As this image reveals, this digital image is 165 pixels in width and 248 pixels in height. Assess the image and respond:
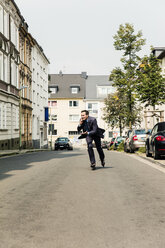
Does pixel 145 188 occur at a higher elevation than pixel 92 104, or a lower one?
lower

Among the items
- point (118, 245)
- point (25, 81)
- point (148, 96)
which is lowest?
point (118, 245)

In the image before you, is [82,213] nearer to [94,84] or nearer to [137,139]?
[137,139]

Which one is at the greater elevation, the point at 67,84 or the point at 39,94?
the point at 67,84

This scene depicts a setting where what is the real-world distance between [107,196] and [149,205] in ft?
3.20

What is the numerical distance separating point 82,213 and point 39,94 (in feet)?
171

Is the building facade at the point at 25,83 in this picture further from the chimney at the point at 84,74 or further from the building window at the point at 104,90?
the chimney at the point at 84,74

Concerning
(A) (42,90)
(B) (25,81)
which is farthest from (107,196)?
(A) (42,90)

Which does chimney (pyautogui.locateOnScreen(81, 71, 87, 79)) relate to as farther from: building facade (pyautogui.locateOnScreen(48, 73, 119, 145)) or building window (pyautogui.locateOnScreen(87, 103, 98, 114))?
building window (pyautogui.locateOnScreen(87, 103, 98, 114))

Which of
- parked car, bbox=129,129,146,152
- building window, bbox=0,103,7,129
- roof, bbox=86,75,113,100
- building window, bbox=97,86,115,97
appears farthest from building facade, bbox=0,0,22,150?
building window, bbox=97,86,115,97

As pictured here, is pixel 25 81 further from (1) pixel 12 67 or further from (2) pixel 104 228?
(2) pixel 104 228

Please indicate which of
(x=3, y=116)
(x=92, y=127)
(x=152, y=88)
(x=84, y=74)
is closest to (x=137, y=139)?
(x=152, y=88)

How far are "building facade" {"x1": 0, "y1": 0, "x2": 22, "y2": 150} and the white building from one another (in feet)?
48.6

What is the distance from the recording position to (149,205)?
6141 mm

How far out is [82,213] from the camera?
554cm
